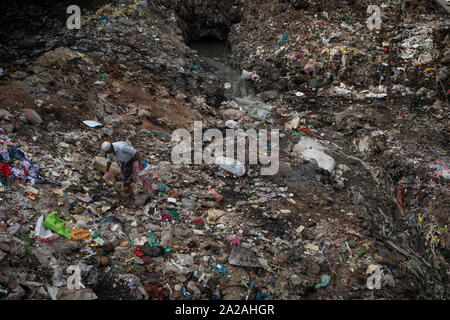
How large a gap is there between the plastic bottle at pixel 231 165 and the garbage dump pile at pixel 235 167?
0.03m

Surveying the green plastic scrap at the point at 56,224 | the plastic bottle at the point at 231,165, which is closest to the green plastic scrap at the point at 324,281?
the plastic bottle at the point at 231,165

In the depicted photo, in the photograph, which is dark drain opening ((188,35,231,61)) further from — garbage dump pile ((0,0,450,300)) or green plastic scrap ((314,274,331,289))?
green plastic scrap ((314,274,331,289))

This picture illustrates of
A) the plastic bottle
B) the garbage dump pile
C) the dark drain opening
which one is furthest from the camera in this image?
the dark drain opening

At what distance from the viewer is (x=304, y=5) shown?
769cm

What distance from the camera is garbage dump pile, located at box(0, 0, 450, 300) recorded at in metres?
2.85

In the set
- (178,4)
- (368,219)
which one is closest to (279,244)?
(368,219)

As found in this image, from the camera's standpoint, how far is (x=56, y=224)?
2879 mm

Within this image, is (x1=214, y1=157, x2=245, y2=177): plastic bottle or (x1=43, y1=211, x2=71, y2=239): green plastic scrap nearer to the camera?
(x1=43, y1=211, x2=71, y2=239): green plastic scrap

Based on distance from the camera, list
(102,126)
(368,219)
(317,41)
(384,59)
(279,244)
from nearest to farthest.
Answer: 1. (279,244)
2. (368,219)
3. (102,126)
4. (384,59)
5. (317,41)

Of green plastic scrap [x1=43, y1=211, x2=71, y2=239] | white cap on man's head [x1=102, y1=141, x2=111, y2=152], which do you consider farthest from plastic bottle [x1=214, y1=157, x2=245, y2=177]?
green plastic scrap [x1=43, y1=211, x2=71, y2=239]

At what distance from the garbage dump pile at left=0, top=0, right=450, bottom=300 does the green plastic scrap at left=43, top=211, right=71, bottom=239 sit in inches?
0.4

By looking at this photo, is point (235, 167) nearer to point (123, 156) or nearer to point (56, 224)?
point (123, 156)
